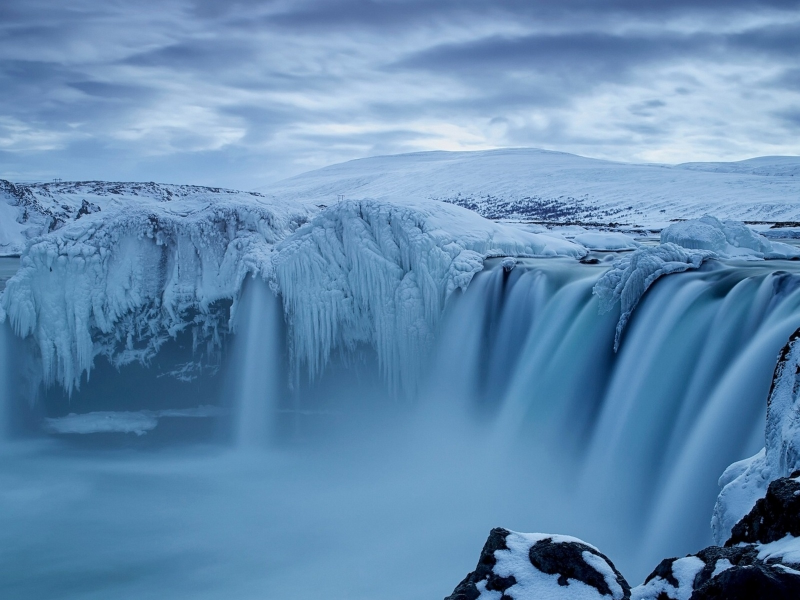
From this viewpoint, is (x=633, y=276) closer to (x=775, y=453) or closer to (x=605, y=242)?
(x=775, y=453)

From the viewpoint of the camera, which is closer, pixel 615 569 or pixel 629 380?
pixel 615 569

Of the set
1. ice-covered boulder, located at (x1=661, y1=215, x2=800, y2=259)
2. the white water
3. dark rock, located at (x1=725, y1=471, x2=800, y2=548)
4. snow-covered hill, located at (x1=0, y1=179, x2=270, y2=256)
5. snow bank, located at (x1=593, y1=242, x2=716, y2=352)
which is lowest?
the white water

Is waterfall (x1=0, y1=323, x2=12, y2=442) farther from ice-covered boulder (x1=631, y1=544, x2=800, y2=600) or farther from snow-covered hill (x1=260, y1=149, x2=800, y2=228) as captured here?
ice-covered boulder (x1=631, y1=544, x2=800, y2=600)

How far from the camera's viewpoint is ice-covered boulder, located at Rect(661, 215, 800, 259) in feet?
36.3

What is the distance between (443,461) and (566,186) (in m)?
60.5

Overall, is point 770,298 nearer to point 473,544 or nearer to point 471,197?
point 473,544

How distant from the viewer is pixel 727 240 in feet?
37.9

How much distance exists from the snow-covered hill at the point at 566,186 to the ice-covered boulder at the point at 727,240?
5.06 meters

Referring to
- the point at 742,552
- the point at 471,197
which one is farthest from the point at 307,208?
the point at 471,197

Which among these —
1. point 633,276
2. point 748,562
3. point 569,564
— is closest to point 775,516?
point 748,562

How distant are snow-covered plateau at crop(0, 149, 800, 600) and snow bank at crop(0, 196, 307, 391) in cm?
4

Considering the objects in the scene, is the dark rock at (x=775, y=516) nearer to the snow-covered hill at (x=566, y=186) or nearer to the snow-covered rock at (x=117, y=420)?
the snow-covered hill at (x=566, y=186)

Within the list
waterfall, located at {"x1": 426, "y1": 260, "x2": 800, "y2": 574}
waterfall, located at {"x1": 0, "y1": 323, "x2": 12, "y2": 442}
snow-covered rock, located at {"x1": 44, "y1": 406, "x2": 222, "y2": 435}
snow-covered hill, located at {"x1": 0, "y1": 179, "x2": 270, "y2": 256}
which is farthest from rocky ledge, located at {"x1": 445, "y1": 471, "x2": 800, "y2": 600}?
snow-covered hill, located at {"x1": 0, "y1": 179, "x2": 270, "y2": 256}

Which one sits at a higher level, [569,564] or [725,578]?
[725,578]
